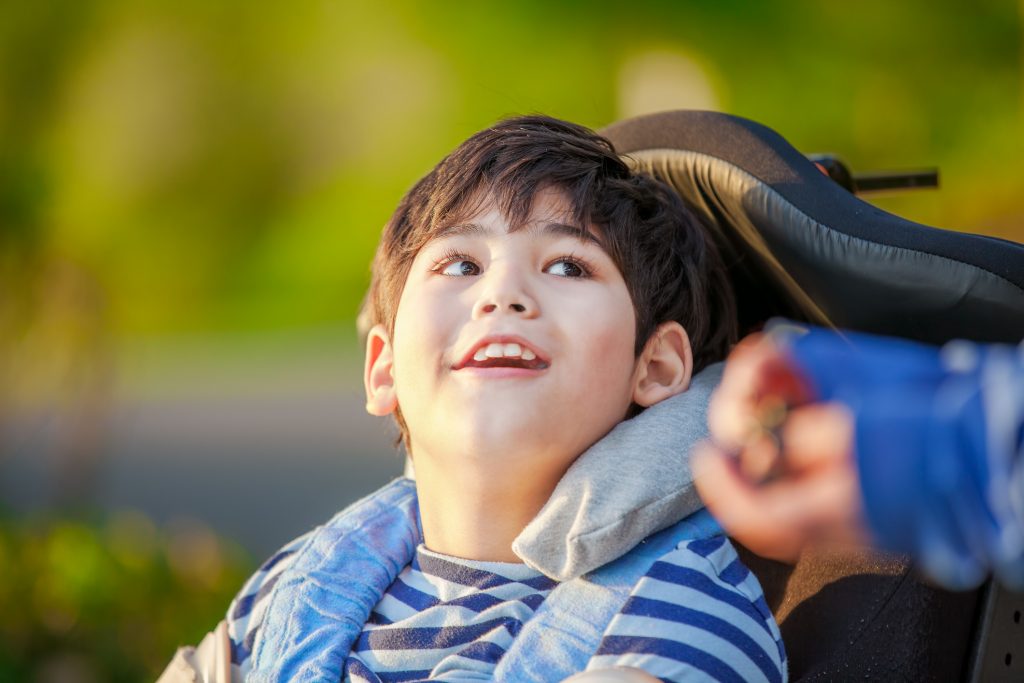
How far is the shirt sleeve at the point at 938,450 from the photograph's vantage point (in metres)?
0.72

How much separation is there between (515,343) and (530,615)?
0.26 meters

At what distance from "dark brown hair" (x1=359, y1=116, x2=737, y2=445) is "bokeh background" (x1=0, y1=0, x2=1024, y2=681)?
78.7 inches

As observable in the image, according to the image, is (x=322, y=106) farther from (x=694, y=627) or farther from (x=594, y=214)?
(x=694, y=627)

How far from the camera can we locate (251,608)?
1.35m

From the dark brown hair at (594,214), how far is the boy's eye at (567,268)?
0.14 ft

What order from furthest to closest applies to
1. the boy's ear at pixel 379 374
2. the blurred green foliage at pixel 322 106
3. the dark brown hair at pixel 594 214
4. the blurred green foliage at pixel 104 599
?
the blurred green foliage at pixel 322 106
the blurred green foliage at pixel 104 599
the boy's ear at pixel 379 374
the dark brown hair at pixel 594 214

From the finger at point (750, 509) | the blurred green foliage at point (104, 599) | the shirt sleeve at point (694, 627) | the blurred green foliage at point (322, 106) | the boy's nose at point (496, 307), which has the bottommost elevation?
the blurred green foliage at point (104, 599)

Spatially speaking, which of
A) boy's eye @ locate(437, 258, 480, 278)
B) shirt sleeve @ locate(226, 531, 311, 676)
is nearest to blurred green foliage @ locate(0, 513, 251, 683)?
shirt sleeve @ locate(226, 531, 311, 676)

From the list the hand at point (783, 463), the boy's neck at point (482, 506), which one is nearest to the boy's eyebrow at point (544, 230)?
the boy's neck at point (482, 506)

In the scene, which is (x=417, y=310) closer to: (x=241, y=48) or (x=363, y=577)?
(x=363, y=577)

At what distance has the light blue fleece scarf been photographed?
1068 mm

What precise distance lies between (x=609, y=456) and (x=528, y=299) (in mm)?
172

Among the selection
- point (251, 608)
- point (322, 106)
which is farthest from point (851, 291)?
point (322, 106)

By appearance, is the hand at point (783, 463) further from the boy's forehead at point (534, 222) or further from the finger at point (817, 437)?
the boy's forehead at point (534, 222)
